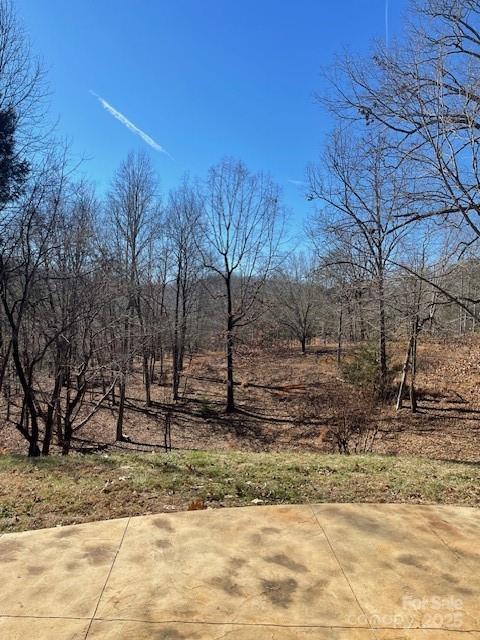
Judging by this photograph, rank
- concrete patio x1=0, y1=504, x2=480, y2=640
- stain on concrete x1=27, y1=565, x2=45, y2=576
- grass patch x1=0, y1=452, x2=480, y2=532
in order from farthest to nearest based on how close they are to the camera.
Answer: grass patch x1=0, y1=452, x2=480, y2=532
stain on concrete x1=27, y1=565, x2=45, y2=576
concrete patio x1=0, y1=504, x2=480, y2=640

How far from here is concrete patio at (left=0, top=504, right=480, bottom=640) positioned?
2.01m

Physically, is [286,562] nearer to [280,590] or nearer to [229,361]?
[280,590]

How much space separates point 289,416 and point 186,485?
11.6m

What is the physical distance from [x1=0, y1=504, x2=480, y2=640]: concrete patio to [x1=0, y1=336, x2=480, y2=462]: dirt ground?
741cm

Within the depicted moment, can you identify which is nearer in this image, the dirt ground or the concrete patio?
the concrete patio

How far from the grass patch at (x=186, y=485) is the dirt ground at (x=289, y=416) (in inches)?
233

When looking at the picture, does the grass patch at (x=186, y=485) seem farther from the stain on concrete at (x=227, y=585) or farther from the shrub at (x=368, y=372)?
the shrub at (x=368, y=372)

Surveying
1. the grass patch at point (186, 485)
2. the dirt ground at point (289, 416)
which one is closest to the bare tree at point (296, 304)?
the dirt ground at point (289, 416)

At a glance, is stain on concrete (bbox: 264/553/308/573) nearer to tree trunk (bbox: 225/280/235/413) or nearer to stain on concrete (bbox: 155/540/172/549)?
stain on concrete (bbox: 155/540/172/549)

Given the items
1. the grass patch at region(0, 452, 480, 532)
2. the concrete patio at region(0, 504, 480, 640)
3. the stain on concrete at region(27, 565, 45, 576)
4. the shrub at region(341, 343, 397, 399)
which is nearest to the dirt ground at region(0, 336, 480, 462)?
the shrub at region(341, 343, 397, 399)

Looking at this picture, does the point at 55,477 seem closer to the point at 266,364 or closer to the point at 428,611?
the point at 428,611

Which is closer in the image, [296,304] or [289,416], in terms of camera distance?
[289,416]

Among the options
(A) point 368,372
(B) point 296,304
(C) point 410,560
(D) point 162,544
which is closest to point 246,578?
(D) point 162,544

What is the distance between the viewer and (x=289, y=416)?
594 inches
